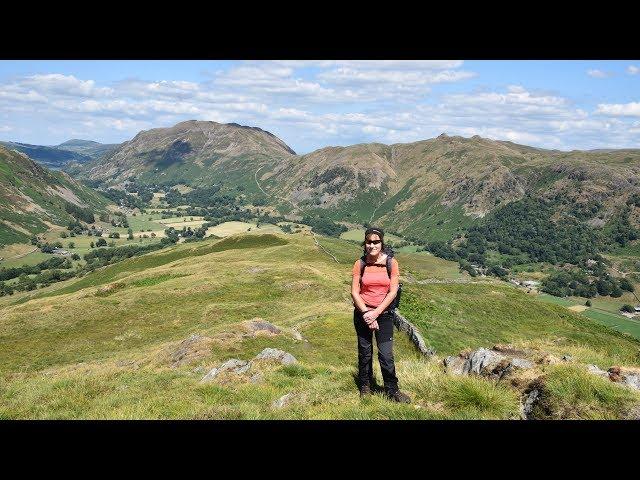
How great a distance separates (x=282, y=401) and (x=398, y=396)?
3.67m

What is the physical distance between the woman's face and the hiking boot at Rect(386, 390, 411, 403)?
3551mm

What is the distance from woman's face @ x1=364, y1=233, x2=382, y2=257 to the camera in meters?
11.3

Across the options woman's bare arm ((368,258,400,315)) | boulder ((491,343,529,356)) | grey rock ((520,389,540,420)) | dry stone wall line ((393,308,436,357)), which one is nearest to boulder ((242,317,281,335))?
dry stone wall line ((393,308,436,357))

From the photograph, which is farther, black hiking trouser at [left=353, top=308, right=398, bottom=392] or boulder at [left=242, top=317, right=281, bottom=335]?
boulder at [left=242, top=317, right=281, bottom=335]

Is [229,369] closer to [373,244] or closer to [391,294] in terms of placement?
[391,294]

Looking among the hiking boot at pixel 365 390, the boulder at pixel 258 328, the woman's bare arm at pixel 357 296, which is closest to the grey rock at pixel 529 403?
the hiking boot at pixel 365 390

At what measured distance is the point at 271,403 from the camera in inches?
517

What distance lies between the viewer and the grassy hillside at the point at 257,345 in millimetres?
11195

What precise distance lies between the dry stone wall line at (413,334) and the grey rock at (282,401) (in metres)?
22.9

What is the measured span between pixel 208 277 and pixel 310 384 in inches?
2535

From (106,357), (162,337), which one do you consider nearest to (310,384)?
(106,357)

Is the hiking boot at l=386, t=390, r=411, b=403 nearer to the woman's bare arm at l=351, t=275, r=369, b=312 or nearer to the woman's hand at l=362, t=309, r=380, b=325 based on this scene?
the woman's hand at l=362, t=309, r=380, b=325

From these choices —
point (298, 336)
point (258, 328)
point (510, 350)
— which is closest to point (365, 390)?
point (510, 350)
